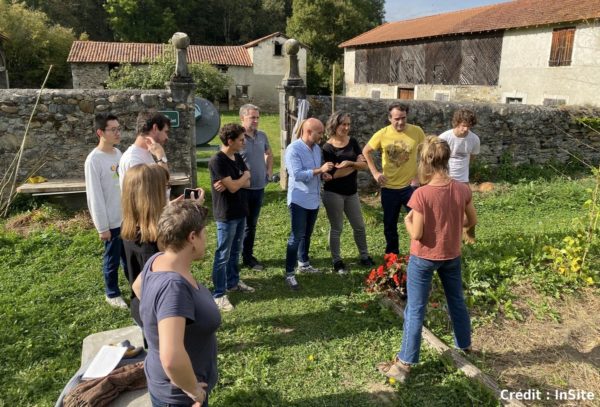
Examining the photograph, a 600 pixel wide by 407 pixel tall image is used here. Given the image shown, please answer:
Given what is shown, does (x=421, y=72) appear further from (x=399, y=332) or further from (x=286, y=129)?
(x=399, y=332)

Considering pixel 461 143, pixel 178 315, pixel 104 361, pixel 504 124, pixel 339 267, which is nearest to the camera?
pixel 178 315

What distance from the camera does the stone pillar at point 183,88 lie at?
7.35 meters

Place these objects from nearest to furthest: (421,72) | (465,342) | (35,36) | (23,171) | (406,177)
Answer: (465,342) → (406,177) → (23,171) → (421,72) → (35,36)

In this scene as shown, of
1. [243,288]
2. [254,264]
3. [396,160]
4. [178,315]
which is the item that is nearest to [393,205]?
[396,160]

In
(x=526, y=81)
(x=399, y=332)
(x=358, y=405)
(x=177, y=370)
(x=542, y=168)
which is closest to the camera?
(x=177, y=370)

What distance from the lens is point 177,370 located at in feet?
5.78

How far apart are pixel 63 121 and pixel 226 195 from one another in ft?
15.2

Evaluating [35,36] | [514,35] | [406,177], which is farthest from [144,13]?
[406,177]

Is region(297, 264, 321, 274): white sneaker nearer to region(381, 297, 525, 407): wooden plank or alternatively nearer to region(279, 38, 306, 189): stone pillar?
region(381, 297, 525, 407): wooden plank

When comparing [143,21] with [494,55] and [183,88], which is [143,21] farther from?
[183,88]

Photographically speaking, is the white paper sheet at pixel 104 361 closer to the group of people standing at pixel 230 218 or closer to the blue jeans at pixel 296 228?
the group of people standing at pixel 230 218

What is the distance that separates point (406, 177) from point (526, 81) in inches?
645

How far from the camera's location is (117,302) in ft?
14.1

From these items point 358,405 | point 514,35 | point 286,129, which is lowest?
point 358,405
